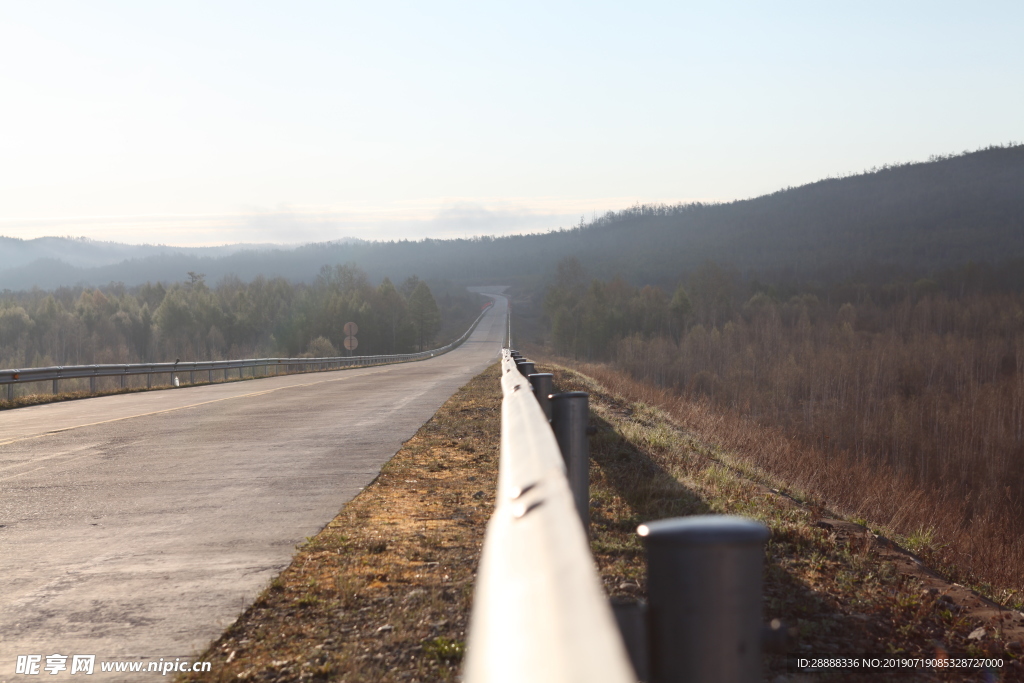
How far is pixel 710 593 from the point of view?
4.48ft

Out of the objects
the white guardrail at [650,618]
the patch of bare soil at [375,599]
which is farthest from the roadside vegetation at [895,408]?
the white guardrail at [650,618]

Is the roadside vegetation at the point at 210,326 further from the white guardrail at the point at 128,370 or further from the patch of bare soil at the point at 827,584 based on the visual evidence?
the patch of bare soil at the point at 827,584

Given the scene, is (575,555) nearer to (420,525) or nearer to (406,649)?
(406,649)

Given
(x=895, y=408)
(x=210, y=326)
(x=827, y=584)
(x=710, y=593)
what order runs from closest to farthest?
(x=710, y=593) < (x=827, y=584) < (x=895, y=408) < (x=210, y=326)

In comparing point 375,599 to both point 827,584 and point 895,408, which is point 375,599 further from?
point 895,408

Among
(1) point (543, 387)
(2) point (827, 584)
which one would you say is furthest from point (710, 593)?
(1) point (543, 387)

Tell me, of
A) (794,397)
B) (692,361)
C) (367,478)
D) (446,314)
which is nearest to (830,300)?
(692,361)

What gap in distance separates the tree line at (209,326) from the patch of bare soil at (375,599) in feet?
352

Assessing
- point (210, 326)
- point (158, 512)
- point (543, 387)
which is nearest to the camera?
point (543, 387)

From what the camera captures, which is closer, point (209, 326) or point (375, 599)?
point (375, 599)

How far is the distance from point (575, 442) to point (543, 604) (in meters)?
2.83

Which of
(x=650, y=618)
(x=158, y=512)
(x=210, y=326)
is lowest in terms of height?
(x=210, y=326)

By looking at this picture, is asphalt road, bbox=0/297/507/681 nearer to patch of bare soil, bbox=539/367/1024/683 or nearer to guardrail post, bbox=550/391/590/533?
guardrail post, bbox=550/391/590/533

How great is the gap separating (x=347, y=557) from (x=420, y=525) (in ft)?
3.20
